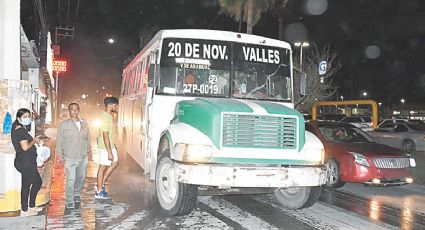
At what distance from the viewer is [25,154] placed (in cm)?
675

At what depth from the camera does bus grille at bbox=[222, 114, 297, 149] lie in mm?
6484

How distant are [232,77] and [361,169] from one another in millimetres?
3564

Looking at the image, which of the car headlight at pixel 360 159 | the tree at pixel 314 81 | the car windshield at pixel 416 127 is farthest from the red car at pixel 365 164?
the tree at pixel 314 81

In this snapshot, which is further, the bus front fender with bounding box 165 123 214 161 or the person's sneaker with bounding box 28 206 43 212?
the person's sneaker with bounding box 28 206 43 212

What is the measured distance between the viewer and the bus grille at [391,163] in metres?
9.30

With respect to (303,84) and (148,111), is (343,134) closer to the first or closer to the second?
(303,84)

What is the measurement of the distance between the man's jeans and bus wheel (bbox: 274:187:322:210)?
11.7 ft

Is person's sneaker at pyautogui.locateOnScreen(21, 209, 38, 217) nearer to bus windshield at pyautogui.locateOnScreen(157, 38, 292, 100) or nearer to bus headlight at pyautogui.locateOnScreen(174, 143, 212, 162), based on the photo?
bus headlight at pyautogui.locateOnScreen(174, 143, 212, 162)

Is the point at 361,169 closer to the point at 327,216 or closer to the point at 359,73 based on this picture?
the point at 327,216

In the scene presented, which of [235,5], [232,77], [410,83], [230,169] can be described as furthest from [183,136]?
[410,83]

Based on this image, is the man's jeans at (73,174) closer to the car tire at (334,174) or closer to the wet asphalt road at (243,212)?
the wet asphalt road at (243,212)

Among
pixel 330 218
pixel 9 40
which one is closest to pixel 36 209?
pixel 9 40

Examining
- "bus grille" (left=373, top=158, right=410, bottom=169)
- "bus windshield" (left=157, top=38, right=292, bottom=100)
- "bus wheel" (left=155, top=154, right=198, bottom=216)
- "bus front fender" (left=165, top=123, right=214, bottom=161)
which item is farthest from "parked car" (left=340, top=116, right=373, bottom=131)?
"bus front fender" (left=165, top=123, right=214, bottom=161)

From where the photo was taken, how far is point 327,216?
7238mm
